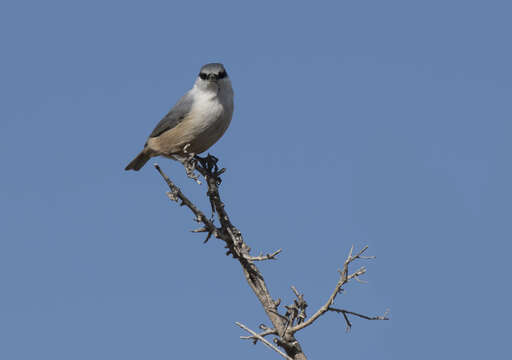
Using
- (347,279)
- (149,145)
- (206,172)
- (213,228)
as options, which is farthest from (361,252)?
(149,145)

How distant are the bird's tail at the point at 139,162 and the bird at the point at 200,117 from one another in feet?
2.59

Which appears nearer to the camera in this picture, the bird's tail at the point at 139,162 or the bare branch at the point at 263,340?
the bare branch at the point at 263,340

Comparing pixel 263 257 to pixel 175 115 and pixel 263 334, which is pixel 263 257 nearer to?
pixel 263 334

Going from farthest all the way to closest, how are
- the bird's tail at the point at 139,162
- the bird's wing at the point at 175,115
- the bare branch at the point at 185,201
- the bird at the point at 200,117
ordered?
the bird's tail at the point at 139,162, the bird's wing at the point at 175,115, the bird at the point at 200,117, the bare branch at the point at 185,201

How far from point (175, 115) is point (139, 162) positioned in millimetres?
1447

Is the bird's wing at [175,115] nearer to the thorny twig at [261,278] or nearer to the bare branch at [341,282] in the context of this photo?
the thorny twig at [261,278]

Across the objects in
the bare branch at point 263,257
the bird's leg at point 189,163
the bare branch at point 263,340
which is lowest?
the bare branch at point 263,340

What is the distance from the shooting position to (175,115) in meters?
8.67

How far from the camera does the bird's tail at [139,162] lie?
967 centimetres

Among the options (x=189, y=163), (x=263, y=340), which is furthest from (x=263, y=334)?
(x=189, y=163)

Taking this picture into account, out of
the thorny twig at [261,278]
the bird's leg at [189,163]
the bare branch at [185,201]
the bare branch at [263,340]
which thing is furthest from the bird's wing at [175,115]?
the bare branch at [263,340]

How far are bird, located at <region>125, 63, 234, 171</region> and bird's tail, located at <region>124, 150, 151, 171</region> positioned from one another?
0.79 metres

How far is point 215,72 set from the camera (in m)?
8.48

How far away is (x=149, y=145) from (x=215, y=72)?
147 cm
